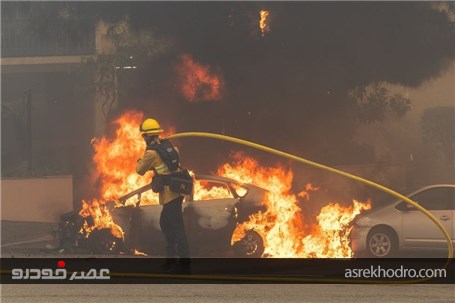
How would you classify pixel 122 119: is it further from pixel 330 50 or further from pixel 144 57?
pixel 330 50

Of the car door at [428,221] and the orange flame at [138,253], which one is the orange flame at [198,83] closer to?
the orange flame at [138,253]

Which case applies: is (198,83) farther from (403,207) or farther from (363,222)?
(403,207)

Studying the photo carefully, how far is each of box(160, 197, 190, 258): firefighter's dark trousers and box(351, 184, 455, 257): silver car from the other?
3437 millimetres

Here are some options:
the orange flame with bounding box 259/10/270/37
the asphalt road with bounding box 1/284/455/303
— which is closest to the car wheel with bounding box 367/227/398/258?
the orange flame with bounding box 259/10/270/37

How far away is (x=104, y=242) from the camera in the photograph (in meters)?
13.1

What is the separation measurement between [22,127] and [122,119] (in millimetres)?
3726

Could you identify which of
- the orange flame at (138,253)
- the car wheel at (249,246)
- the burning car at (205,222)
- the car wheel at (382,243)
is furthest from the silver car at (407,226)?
the orange flame at (138,253)

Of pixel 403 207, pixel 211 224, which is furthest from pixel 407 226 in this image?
pixel 211 224

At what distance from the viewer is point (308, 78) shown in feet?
46.4

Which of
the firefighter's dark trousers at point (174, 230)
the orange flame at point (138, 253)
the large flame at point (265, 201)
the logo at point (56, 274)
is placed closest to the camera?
the logo at point (56, 274)

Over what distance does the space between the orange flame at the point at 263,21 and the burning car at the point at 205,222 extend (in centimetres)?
251

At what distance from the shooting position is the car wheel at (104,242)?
511 inches

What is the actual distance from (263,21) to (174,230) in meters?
4.73

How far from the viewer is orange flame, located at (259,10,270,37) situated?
1402 centimetres
